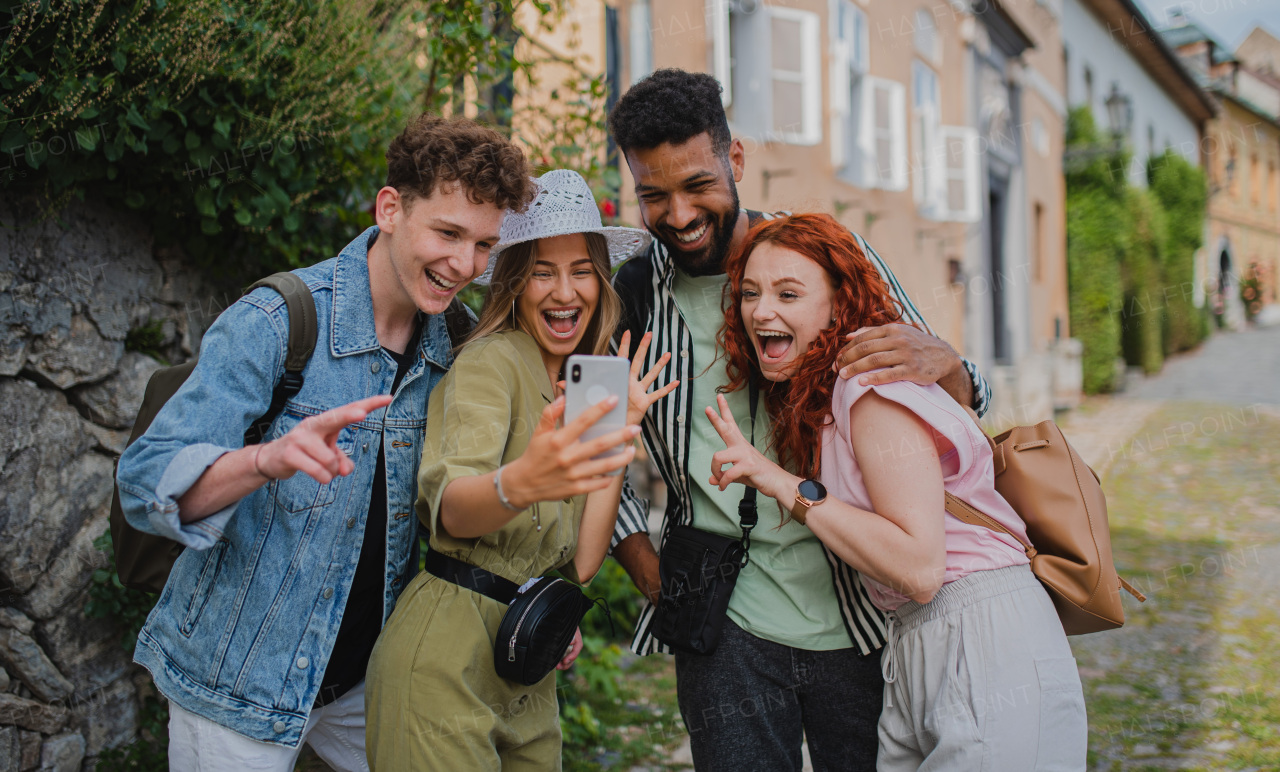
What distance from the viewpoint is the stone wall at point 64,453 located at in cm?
253

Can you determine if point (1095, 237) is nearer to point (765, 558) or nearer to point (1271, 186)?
point (765, 558)

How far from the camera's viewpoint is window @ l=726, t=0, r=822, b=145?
24.5 feet

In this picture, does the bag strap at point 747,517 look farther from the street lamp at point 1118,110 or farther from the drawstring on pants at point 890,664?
the street lamp at point 1118,110

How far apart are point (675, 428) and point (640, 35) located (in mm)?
4991

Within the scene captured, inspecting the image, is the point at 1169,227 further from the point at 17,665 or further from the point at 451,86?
the point at 17,665

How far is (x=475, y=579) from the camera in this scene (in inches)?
72.1

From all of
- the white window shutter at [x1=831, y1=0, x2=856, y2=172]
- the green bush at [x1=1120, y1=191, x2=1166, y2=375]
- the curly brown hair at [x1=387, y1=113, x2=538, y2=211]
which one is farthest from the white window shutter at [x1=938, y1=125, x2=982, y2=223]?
the curly brown hair at [x1=387, y1=113, x2=538, y2=211]

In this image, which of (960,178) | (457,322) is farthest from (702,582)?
(960,178)

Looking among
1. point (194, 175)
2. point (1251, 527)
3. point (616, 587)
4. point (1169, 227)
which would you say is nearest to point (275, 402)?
point (194, 175)

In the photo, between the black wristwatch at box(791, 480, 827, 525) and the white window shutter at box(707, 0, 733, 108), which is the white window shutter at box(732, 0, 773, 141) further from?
the black wristwatch at box(791, 480, 827, 525)

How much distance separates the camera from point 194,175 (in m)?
2.72

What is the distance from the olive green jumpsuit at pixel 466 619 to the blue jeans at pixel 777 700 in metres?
0.41

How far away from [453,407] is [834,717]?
3.84 ft

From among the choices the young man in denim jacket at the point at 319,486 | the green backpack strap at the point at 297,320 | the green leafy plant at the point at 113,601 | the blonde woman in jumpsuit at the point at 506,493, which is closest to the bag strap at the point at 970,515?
the blonde woman in jumpsuit at the point at 506,493
